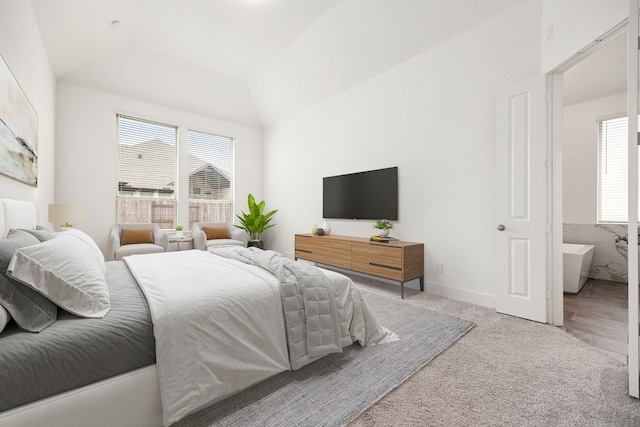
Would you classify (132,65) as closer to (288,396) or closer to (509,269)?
(288,396)

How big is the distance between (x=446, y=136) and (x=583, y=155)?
2781 mm

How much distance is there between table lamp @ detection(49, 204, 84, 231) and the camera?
3303 millimetres

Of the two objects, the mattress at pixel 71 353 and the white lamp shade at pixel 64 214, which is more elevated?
the white lamp shade at pixel 64 214

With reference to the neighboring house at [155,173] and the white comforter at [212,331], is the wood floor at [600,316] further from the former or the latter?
the neighboring house at [155,173]

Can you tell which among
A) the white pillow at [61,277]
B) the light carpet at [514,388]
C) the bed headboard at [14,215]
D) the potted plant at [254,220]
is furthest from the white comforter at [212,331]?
the potted plant at [254,220]

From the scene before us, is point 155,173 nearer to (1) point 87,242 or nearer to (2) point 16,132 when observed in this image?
(2) point 16,132

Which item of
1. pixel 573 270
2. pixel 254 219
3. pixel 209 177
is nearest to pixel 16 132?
pixel 209 177

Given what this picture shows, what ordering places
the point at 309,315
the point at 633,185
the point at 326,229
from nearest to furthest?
the point at 633,185 → the point at 309,315 → the point at 326,229

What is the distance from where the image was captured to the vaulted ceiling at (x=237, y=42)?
10.2ft

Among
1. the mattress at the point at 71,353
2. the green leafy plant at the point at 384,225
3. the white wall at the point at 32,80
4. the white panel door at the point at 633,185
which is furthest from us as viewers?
the green leafy plant at the point at 384,225

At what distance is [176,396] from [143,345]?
10.2 inches

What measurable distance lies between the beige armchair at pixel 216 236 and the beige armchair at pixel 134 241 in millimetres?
515

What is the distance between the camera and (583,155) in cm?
436

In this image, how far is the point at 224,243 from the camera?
4910 millimetres
